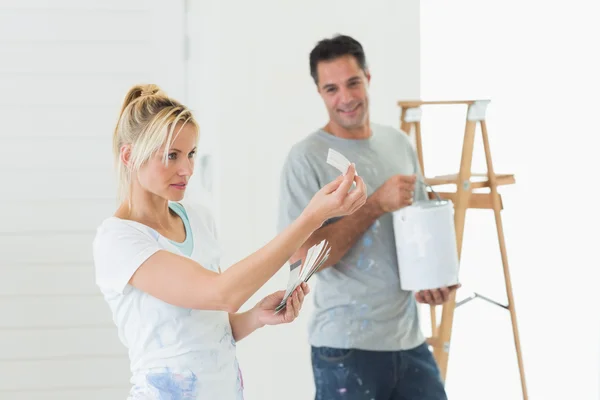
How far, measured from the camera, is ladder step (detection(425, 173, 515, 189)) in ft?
7.16

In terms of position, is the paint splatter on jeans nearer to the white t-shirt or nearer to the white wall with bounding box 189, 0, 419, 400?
the white t-shirt

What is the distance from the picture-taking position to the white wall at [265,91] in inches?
89.0

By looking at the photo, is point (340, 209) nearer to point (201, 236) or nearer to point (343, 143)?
point (201, 236)

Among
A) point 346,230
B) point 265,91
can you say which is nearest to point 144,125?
point 346,230

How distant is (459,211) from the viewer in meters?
2.18

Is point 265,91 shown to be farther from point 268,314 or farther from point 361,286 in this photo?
point 268,314

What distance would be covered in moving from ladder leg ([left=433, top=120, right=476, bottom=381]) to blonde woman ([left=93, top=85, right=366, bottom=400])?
1039 mm

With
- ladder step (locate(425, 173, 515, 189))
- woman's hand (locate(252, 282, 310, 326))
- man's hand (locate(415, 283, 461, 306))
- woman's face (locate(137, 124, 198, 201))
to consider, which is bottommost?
man's hand (locate(415, 283, 461, 306))

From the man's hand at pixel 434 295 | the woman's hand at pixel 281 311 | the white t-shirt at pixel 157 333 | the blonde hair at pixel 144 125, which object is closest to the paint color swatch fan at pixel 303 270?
the woman's hand at pixel 281 311

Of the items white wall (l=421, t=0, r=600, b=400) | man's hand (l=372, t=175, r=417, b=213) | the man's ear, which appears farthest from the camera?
white wall (l=421, t=0, r=600, b=400)

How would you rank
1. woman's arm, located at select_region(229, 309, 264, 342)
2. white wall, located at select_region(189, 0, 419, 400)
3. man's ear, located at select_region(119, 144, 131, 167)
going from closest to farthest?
man's ear, located at select_region(119, 144, 131, 167)
woman's arm, located at select_region(229, 309, 264, 342)
white wall, located at select_region(189, 0, 419, 400)

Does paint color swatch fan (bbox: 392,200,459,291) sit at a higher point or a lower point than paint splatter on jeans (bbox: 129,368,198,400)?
higher

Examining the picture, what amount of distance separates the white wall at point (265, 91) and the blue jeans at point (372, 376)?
61 centimetres

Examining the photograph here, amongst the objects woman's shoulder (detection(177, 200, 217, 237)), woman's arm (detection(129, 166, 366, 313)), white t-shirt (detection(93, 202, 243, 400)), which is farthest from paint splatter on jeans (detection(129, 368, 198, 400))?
woman's shoulder (detection(177, 200, 217, 237))
